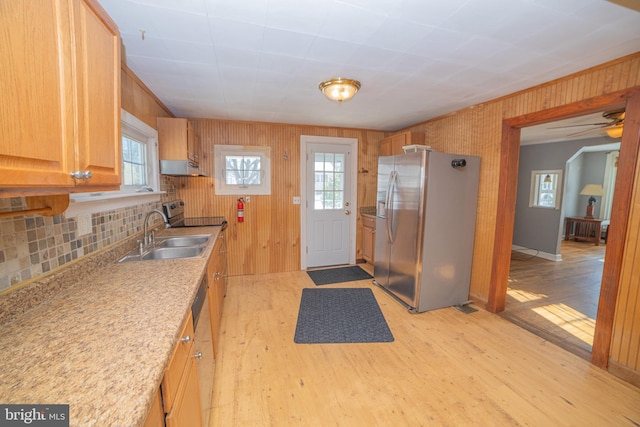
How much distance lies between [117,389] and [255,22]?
1753 mm

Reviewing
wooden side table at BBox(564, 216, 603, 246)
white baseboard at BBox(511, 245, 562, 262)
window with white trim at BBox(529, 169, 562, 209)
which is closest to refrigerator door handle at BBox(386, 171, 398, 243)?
white baseboard at BBox(511, 245, 562, 262)

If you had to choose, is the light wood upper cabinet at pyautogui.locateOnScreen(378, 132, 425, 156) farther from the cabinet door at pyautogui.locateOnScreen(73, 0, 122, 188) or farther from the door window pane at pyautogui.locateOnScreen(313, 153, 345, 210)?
the cabinet door at pyautogui.locateOnScreen(73, 0, 122, 188)

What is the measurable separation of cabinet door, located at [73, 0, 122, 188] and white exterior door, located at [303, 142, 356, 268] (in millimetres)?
3007

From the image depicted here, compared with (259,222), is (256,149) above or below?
above

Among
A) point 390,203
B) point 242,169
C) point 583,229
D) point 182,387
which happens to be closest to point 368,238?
point 390,203

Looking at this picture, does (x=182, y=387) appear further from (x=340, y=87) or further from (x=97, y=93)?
(x=340, y=87)

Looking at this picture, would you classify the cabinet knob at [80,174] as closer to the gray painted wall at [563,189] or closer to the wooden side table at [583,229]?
the gray painted wall at [563,189]

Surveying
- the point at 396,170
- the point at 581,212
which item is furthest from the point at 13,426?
the point at 581,212

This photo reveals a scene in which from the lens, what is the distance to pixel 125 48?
1.75 m

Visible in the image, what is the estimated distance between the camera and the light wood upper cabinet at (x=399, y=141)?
3684 mm

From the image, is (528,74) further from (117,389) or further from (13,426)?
(13,426)

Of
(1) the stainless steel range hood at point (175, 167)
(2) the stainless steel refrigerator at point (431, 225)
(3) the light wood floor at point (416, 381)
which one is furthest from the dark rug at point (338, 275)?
(1) the stainless steel range hood at point (175, 167)

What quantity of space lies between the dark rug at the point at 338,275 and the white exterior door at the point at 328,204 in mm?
211

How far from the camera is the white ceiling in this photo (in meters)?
1.38
